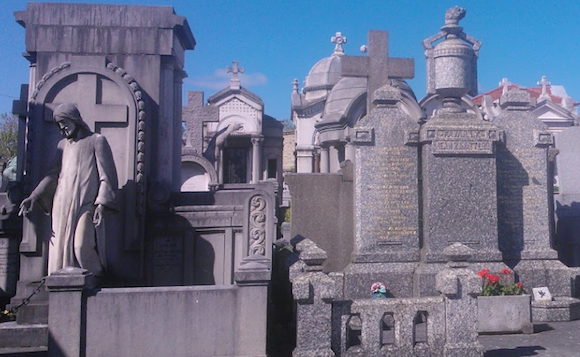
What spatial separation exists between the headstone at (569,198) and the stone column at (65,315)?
8.67m

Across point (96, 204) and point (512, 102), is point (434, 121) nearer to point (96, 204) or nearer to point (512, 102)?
point (512, 102)

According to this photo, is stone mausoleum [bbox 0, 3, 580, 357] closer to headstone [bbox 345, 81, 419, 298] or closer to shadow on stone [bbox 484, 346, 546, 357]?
headstone [bbox 345, 81, 419, 298]

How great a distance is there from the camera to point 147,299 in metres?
4.91

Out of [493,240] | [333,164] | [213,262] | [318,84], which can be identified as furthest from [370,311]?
[318,84]

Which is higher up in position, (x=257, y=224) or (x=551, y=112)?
(x=551, y=112)

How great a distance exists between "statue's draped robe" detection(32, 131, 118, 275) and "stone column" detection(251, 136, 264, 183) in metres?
19.6

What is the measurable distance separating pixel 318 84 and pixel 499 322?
1050 inches

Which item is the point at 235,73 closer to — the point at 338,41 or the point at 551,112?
the point at 338,41

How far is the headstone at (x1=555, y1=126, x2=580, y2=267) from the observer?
10.2 metres

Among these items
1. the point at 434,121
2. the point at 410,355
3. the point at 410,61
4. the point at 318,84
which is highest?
the point at 318,84

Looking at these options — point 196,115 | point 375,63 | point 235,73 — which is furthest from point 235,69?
point 375,63

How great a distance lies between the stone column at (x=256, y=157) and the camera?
84.3 ft

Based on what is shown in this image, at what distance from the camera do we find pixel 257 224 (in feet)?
22.4

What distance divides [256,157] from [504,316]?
63.4 feet
